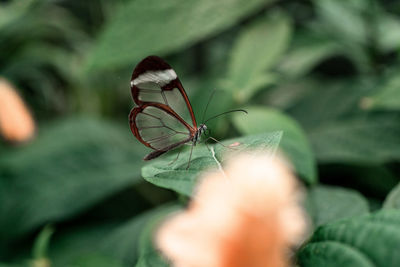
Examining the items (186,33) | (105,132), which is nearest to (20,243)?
(105,132)

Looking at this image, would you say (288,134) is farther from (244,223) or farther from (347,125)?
(244,223)

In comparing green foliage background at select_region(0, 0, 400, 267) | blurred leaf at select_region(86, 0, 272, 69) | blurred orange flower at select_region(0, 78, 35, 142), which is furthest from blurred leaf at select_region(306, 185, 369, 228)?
blurred orange flower at select_region(0, 78, 35, 142)

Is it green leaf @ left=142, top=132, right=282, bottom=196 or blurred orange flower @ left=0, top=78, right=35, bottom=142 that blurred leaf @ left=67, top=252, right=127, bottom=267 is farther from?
blurred orange flower @ left=0, top=78, right=35, bottom=142

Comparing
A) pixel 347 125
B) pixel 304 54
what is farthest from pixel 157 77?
pixel 304 54

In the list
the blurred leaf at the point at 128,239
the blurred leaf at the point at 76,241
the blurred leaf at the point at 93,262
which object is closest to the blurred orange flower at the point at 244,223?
the blurred leaf at the point at 93,262

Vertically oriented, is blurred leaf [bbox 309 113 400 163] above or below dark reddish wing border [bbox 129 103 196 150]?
below

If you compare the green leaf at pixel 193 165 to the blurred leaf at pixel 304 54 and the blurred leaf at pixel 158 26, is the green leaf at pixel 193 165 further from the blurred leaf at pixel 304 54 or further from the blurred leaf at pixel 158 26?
the blurred leaf at pixel 304 54
